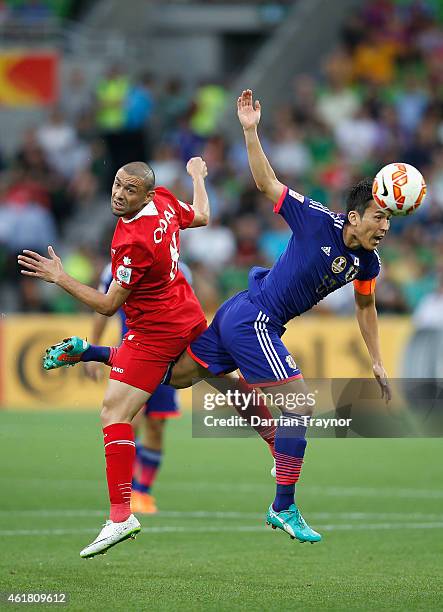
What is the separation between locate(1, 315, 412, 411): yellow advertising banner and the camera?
1950cm

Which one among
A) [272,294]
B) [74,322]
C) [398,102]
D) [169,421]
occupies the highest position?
[398,102]

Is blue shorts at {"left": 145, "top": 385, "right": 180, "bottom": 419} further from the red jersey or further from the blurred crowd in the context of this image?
the blurred crowd

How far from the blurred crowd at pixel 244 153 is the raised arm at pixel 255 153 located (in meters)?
11.3

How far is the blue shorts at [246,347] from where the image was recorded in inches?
352

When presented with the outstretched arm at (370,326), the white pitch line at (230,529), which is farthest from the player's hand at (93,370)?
the outstretched arm at (370,326)

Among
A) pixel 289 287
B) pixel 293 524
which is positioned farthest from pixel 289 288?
pixel 293 524

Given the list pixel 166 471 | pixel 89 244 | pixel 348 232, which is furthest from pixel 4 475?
pixel 89 244

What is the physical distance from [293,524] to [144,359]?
1445mm

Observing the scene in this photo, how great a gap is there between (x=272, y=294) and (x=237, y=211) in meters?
13.2

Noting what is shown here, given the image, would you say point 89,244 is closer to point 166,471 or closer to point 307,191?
point 307,191

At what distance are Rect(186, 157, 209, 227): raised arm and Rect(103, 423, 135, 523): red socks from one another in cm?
156

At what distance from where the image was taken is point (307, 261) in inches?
352

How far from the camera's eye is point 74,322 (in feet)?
65.4

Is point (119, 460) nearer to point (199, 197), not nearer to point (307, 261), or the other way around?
point (307, 261)
